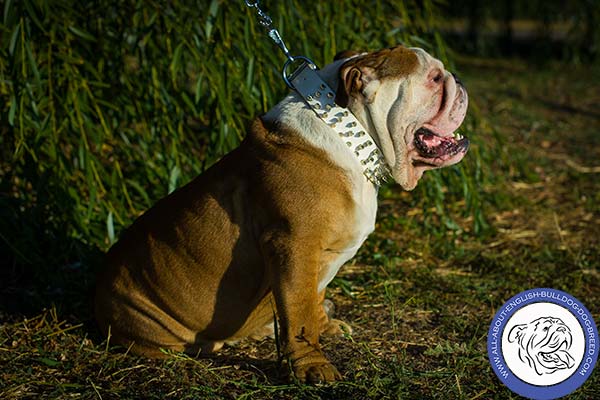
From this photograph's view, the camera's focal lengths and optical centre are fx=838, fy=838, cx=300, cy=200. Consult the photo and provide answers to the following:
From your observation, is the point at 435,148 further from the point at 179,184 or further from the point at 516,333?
the point at 179,184

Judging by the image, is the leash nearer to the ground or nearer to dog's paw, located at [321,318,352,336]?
the ground

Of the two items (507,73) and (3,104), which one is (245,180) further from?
(507,73)

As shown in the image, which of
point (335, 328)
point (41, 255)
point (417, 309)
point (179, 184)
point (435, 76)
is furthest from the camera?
point (179, 184)

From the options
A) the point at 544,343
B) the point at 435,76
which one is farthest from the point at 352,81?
the point at 544,343

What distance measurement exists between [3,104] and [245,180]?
5.37 feet

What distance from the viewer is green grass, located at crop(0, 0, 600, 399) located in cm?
310

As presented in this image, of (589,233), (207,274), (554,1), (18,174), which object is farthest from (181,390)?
(554,1)

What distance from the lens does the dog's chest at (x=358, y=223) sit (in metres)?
2.94

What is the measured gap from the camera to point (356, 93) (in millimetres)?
2900

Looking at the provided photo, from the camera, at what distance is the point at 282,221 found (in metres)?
2.89

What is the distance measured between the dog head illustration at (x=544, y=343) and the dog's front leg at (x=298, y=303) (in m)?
0.65

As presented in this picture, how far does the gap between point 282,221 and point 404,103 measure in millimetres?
602

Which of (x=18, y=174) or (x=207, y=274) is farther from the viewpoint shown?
(x=18, y=174)

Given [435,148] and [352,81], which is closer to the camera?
[352,81]
